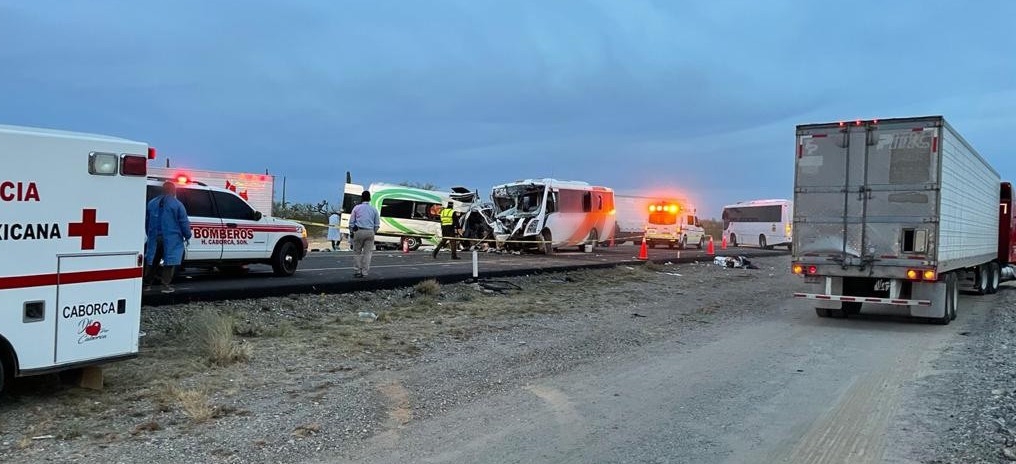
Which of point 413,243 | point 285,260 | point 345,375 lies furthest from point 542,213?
point 345,375

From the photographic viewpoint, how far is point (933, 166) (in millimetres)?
11406

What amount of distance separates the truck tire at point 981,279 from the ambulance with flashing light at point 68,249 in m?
19.4

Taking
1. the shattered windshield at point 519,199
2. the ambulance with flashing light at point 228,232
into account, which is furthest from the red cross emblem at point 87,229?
the shattered windshield at point 519,199

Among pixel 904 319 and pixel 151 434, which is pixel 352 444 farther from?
pixel 904 319

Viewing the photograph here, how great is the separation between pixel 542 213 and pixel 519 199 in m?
1.24

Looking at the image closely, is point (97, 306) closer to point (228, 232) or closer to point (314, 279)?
point (228, 232)

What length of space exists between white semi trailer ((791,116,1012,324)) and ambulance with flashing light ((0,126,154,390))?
1063cm

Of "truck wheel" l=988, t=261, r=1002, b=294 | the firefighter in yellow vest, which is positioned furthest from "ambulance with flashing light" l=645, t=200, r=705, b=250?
"truck wheel" l=988, t=261, r=1002, b=294

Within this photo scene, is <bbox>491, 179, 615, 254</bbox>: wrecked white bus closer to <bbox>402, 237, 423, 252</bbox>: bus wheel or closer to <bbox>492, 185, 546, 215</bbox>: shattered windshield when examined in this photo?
<bbox>492, 185, 546, 215</bbox>: shattered windshield

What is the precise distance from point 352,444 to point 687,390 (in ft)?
11.5

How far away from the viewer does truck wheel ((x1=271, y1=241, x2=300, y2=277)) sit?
1439 cm

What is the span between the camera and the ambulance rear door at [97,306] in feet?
19.5

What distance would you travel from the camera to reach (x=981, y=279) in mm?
18406

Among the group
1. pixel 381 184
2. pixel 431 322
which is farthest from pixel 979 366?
pixel 381 184
